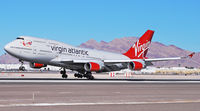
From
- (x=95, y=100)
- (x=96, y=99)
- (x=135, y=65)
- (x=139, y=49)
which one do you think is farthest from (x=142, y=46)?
(x=95, y=100)

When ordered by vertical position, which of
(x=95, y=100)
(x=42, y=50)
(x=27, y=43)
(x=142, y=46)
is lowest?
(x=95, y=100)

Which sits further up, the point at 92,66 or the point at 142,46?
the point at 142,46

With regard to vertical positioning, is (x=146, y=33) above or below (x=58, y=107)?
above

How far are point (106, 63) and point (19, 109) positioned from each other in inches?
1681

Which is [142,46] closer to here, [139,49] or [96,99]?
[139,49]

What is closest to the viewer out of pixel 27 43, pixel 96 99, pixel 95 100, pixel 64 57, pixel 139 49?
pixel 95 100

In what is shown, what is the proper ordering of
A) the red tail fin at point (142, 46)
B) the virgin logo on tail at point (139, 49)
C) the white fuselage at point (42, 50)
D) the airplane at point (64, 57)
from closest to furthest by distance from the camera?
the white fuselage at point (42, 50), the airplane at point (64, 57), the red tail fin at point (142, 46), the virgin logo on tail at point (139, 49)

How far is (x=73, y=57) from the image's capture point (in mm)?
56250

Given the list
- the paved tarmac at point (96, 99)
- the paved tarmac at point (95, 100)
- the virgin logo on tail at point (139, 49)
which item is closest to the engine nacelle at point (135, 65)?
the virgin logo on tail at point (139, 49)

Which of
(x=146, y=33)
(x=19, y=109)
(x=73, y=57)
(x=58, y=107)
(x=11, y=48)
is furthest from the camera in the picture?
(x=146, y=33)

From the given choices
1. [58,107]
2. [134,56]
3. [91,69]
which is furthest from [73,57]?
[58,107]

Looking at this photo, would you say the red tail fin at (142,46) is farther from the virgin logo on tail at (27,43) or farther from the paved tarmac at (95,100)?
the paved tarmac at (95,100)

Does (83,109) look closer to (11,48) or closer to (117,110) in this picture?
(117,110)

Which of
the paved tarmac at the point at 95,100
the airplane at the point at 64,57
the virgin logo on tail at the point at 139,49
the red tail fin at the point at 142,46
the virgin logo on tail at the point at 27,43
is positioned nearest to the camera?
the paved tarmac at the point at 95,100
